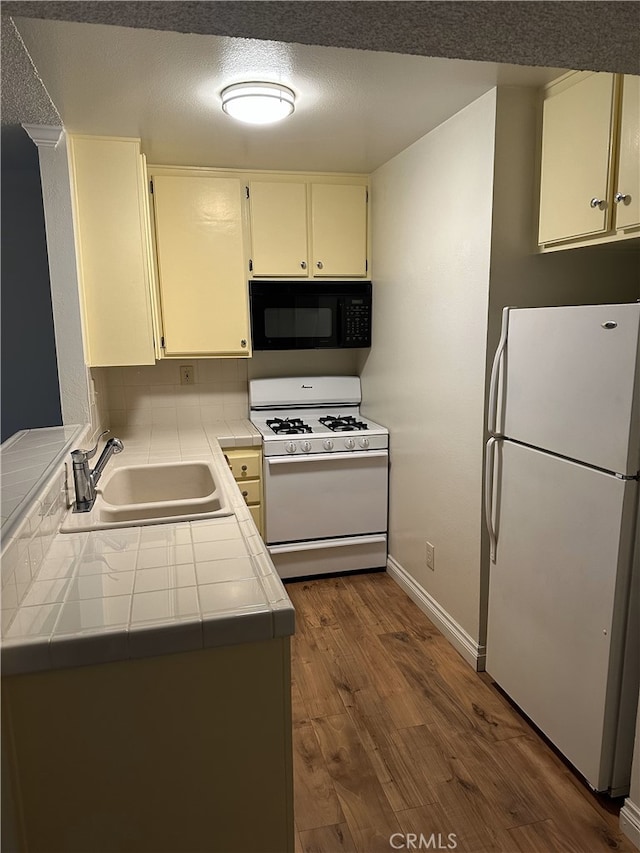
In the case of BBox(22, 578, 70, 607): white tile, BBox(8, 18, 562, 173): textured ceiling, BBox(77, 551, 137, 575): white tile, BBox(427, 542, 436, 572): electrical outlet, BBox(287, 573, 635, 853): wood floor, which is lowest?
BBox(287, 573, 635, 853): wood floor

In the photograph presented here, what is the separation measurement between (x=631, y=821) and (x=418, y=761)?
66 centimetres

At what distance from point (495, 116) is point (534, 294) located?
0.69 metres

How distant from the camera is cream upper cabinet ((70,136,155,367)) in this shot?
268 centimetres

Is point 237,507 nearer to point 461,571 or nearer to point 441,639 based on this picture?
point 461,571

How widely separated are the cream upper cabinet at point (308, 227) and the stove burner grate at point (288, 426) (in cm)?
88

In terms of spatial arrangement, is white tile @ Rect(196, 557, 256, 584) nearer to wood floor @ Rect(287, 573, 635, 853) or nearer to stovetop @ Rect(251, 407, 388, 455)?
wood floor @ Rect(287, 573, 635, 853)

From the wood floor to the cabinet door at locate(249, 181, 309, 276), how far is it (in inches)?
81.0

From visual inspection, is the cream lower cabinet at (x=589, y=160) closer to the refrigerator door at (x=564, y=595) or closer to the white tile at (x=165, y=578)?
the refrigerator door at (x=564, y=595)

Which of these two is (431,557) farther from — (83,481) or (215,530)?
(83,481)

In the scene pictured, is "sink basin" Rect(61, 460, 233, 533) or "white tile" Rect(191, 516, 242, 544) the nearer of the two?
"white tile" Rect(191, 516, 242, 544)

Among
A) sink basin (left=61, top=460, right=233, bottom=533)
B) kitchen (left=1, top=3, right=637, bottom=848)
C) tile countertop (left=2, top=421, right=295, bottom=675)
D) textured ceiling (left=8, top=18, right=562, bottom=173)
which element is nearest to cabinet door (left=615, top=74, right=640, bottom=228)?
textured ceiling (left=8, top=18, right=562, bottom=173)

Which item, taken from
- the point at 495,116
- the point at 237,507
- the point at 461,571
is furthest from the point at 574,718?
the point at 495,116

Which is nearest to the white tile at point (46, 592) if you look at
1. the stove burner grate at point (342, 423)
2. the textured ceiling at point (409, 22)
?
the textured ceiling at point (409, 22)

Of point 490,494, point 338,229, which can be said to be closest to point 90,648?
point 490,494
